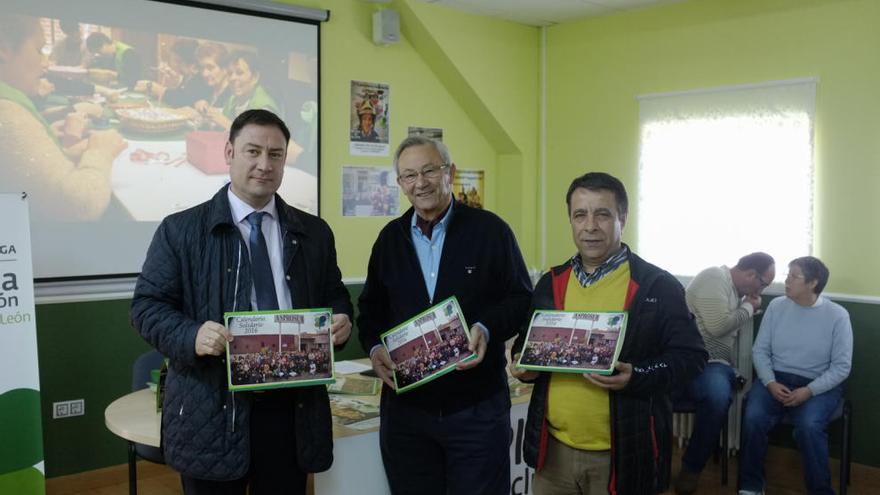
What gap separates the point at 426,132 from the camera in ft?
19.5

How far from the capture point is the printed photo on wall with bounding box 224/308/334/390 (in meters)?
1.95

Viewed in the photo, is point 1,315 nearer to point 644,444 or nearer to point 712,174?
point 644,444

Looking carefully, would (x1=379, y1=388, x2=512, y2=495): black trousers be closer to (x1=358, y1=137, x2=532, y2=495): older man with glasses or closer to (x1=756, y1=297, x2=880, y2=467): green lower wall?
(x1=358, y1=137, x2=532, y2=495): older man with glasses

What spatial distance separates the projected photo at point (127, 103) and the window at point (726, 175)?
2.49 m

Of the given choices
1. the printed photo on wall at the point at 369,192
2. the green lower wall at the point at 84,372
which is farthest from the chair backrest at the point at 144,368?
the printed photo on wall at the point at 369,192

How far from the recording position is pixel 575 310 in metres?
2.19

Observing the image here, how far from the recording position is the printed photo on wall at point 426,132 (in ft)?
19.2

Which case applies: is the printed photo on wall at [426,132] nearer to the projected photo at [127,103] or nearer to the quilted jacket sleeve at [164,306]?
the projected photo at [127,103]

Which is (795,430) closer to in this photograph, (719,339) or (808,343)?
(808,343)

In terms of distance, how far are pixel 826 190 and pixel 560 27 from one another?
7.82 feet

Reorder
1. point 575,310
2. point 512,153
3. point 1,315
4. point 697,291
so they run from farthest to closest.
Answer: point 512,153
point 697,291
point 1,315
point 575,310

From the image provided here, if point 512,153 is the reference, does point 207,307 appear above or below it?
below

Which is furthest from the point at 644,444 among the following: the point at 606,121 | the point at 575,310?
the point at 606,121

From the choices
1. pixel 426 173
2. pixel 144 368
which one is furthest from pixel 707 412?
pixel 144 368
